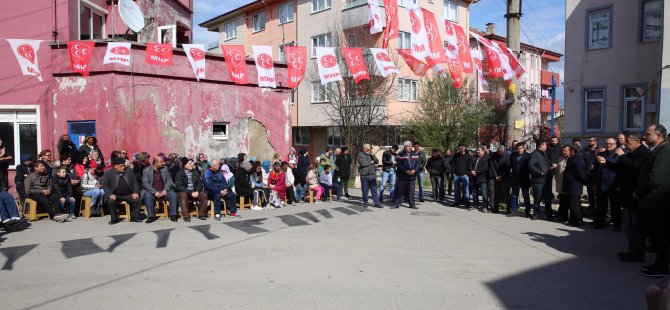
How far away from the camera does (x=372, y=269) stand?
6.57m

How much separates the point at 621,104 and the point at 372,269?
18.4 meters

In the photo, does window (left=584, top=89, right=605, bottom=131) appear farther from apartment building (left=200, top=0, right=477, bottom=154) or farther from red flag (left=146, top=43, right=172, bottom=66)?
red flag (left=146, top=43, right=172, bottom=66)

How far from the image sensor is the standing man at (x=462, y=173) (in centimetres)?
1357

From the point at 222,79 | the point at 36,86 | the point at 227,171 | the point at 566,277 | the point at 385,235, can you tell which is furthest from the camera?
the point at 222,79

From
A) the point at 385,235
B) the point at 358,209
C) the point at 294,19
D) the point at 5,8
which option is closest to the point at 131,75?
the point at 5,8

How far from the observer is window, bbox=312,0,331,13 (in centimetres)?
3084

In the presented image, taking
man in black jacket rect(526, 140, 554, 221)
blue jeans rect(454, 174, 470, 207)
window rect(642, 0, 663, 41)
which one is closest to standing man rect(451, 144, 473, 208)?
blue jeans rect(454, 174, 470, 207)

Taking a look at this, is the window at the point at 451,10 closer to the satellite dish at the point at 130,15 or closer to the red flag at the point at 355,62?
the red flag at the point at 355,62

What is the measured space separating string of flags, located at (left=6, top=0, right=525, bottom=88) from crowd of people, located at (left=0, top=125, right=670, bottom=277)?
248 cm

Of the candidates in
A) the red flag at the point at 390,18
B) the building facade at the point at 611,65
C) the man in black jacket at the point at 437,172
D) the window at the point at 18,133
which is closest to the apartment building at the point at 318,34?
the building facade at the point at 611,65

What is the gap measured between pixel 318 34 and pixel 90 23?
56.0ft

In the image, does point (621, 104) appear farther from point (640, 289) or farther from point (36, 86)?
point (36, 86)

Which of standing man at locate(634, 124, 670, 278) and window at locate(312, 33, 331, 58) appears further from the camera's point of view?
window at locate(312, 33, 331, 58)

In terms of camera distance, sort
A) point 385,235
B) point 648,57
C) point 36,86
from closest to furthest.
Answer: point 385,235 → point 36,86 → point 648,57
